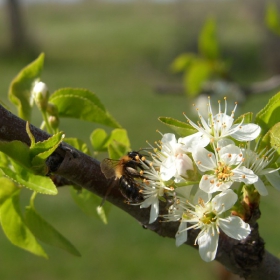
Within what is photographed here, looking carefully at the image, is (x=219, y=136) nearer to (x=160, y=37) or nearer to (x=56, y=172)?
(x=56, y=172)

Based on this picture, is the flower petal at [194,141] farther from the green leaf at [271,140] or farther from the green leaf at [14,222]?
the green leaf at [14,222]

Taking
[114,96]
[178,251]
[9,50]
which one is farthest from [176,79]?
[178,251]

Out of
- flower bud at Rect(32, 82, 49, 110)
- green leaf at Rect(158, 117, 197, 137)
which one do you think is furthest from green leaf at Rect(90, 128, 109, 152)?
green leaf at Rect(158, 117, 197, 137)

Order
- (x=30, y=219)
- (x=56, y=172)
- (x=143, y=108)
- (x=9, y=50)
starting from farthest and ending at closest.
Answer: (x=9, y=50) → (x=143, y=108) → (x=30, y=219) → (x=56, y=172)

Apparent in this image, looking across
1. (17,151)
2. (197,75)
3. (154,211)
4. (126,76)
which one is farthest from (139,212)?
(126,76)

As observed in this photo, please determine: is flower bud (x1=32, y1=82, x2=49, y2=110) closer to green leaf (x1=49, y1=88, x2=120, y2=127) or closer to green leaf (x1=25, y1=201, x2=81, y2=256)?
green leaf (x1=49, y1=88, x2=120, y2=127)
